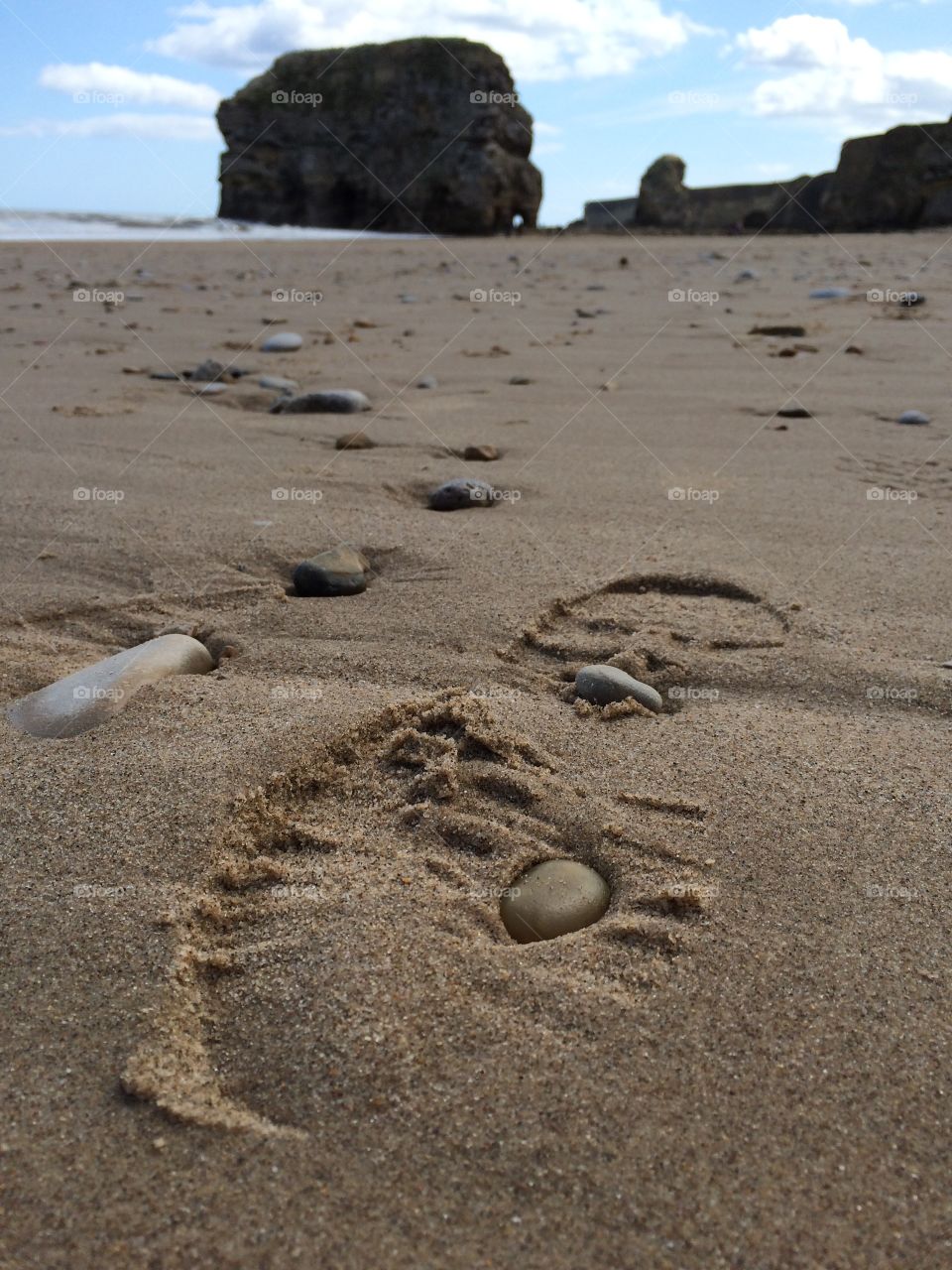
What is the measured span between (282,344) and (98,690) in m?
3.71

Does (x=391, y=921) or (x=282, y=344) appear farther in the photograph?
(x=282, y=344)

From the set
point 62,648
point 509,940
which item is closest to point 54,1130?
point 509,940

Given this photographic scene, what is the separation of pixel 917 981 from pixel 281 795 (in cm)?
84

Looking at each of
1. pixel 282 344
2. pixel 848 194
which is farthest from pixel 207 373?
pixel 848 194

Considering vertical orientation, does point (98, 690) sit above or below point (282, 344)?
below

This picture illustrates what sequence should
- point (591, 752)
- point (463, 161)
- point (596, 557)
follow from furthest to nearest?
point (463, 161) < point (596, 557) < point (591, 752)

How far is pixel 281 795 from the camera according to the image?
4.78ft

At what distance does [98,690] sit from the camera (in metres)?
1.67

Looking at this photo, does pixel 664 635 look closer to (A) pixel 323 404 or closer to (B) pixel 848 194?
(A) pixel 323 404

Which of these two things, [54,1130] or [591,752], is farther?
[591,752]

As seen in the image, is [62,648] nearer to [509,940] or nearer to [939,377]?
[509,940]

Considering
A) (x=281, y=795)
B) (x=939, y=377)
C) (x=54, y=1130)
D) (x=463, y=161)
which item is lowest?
(x=54, y=1130)

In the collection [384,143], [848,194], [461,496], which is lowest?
[461,496]

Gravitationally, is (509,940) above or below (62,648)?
below
